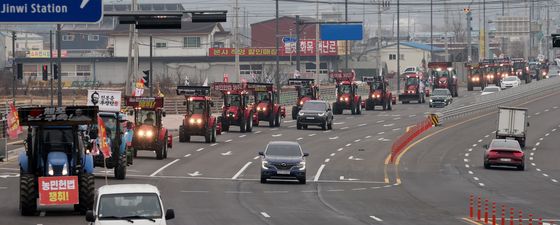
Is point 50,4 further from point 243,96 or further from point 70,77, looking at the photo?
point 70,77

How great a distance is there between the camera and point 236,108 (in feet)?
236

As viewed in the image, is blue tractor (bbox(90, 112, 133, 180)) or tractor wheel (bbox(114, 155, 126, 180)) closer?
blue tractor (bbox(90, 112, 133, 180))

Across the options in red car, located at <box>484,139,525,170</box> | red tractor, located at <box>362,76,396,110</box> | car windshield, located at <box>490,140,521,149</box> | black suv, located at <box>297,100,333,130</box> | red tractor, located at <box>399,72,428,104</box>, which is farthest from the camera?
red tractor, located at <box>399,72,428,104</box>

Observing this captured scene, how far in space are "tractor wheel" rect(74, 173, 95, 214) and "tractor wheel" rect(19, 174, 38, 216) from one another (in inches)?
46.0

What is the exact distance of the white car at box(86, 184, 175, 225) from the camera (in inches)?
972

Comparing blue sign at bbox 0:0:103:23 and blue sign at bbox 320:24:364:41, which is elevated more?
blue sign at bbox 320:24:364:41

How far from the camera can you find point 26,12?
2311cm

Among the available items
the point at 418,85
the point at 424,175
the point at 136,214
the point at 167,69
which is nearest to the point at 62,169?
the point at 136,214

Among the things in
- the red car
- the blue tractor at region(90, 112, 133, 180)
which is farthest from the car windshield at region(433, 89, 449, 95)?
the blue tractor at region(90, 112, 133, 180)

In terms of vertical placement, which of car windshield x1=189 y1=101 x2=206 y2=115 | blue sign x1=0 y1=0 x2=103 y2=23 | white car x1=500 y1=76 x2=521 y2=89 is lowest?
car windshield x1=189 y1=101 x2=206 y2=115

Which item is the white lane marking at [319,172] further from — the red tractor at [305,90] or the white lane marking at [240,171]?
the red tractor at [305,90]

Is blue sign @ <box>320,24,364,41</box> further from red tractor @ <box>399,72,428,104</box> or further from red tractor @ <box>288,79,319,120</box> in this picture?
red tractor @ <box>288,79,319,120</box>

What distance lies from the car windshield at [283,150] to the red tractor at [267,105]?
29.2 m

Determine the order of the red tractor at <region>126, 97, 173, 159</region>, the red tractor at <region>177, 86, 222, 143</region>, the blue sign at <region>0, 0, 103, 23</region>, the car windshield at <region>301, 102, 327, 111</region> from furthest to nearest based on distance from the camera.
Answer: the car windshield at <region>301, 102, 327, 111</region>
the red tractor at <region>177, 86, 222, 143</region>
the red tractor at <region>126, 97, 173, 159</region>
the blue sign at <region>0, 0, 103, 23</region>
